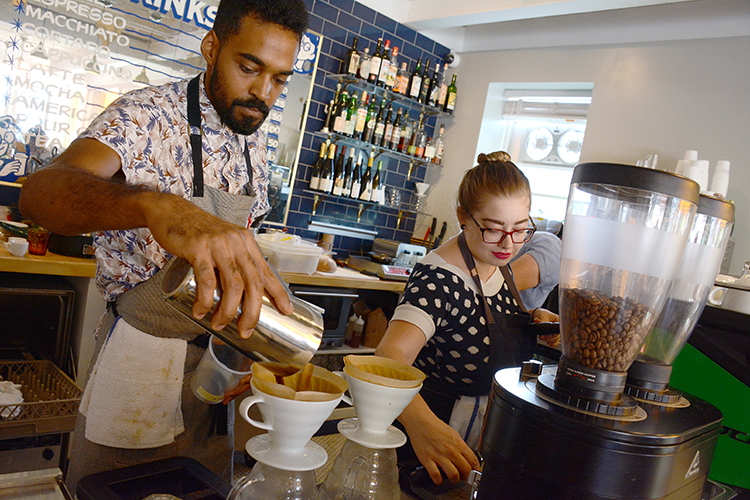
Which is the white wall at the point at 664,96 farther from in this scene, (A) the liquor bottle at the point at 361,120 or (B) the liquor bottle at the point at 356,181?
(B) the liquor bottle at the point at 356,181

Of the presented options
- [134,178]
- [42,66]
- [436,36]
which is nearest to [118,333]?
[134,178]

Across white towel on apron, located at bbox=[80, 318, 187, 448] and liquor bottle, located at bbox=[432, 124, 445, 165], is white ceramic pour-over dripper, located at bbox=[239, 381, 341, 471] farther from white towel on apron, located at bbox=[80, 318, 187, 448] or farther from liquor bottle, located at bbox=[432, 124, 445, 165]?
liquor bottle, located at bbox=[432, 124, 445, 165]

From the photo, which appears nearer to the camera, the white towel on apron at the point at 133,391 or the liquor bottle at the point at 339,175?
the white towel on apron at the point at 133,391

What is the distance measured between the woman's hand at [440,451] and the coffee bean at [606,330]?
0.93 feet

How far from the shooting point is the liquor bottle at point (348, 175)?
4086 millimetres

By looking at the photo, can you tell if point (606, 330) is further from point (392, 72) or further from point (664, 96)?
point (392, 72)

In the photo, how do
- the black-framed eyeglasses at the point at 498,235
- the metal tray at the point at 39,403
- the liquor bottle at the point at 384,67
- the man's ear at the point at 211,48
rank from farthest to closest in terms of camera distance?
the liquor bottle at the point at 384,67 < the metal tray at the point at 39,403 < the black-framed eyeglasses at the point at 498,235 < the man's ear at the point at 211,48

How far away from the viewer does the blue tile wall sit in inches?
156

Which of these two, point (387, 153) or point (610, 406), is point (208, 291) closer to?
point (610, 406)

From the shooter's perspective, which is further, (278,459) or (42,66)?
(42,66)

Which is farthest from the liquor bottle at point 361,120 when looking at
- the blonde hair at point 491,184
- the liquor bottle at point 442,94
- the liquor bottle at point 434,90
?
the blonde hair at point 491,184

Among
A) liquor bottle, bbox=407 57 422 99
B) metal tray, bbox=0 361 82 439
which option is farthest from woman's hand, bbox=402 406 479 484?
liquor bottle, bbox=407 57 422 99

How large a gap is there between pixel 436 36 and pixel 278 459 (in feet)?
14.9

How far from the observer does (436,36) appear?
4.61 meters
